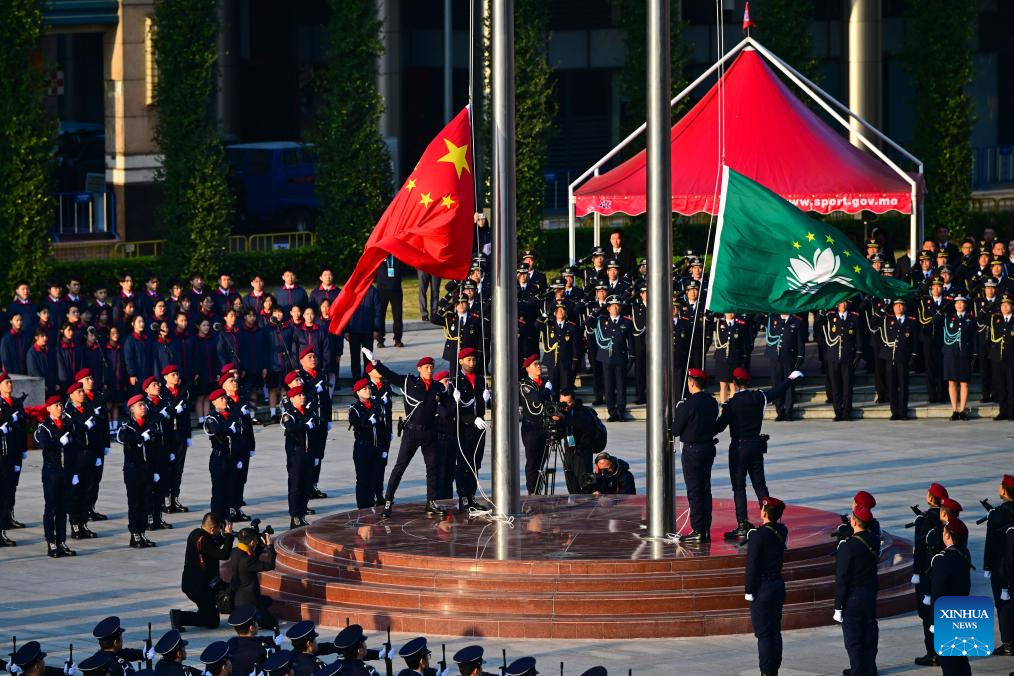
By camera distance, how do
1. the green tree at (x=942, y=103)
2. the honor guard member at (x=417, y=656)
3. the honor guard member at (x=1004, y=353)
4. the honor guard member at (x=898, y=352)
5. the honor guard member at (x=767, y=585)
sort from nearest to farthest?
the honor guard member at (x=417, y=656) < the honor guard member at (x=767, y=585) < the honor guard member at (x=1004, y=353) < the honor guard member at (x=898, y=352) < the green tree at (x=942, y=103)

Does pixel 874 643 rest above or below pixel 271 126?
below

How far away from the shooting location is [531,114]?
41.2 metres

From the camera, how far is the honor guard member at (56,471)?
2339cm

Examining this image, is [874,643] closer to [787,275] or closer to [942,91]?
[787,275]

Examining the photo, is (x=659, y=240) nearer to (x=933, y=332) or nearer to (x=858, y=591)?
(x=858, y=591)

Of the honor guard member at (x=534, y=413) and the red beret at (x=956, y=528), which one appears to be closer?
the red beret at (x=956, y=528)

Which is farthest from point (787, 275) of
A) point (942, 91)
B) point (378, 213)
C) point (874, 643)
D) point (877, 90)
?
point (877, 90)

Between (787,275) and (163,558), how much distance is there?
7251mm

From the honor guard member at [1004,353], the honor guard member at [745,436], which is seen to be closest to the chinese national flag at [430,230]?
the honor guard member at [745,436]

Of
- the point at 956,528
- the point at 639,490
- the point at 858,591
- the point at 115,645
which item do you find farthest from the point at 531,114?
the point at 115,645

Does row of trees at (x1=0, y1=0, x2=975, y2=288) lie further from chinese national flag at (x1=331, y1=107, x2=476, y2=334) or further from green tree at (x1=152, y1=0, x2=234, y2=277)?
chinese national flag at (x1=331, y1=107, x2=476, y2=334)

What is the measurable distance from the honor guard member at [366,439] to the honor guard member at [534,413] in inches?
62.9

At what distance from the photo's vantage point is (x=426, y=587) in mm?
20203

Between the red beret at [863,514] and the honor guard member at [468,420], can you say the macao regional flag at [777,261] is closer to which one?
the red beret at [863,514]
